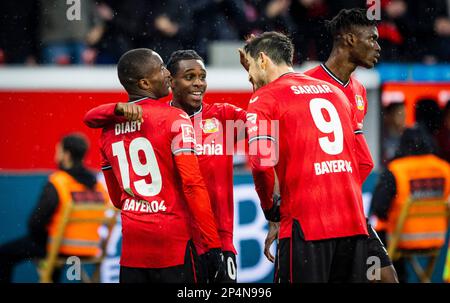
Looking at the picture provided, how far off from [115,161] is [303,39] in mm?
5926

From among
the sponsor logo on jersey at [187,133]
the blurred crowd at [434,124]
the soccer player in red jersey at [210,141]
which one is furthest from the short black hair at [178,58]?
the blurred crowd at [434,124]

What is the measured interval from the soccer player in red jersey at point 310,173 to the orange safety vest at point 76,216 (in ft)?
10.9

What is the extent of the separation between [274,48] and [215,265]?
1262mm

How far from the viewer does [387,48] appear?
38.1ft

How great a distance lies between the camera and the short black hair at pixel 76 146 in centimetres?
854

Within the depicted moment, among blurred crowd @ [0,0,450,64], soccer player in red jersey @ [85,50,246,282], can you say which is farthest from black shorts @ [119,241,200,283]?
blurred crowd @ [0,0,450,64]

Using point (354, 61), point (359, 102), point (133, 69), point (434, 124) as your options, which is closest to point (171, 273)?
point (133, 69)

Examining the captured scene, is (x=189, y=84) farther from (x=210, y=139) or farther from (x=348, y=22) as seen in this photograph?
(x=348, y=22)

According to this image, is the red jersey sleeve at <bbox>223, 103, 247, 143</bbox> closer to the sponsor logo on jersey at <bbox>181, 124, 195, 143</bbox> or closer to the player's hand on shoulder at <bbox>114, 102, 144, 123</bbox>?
the sponsor logo on jersey at <bbox>181, 124, 195, 143</bbox>

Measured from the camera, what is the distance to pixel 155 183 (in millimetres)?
5398

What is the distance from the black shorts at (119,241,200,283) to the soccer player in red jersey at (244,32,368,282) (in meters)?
0.49

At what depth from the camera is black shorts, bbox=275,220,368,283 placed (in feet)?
17.3
